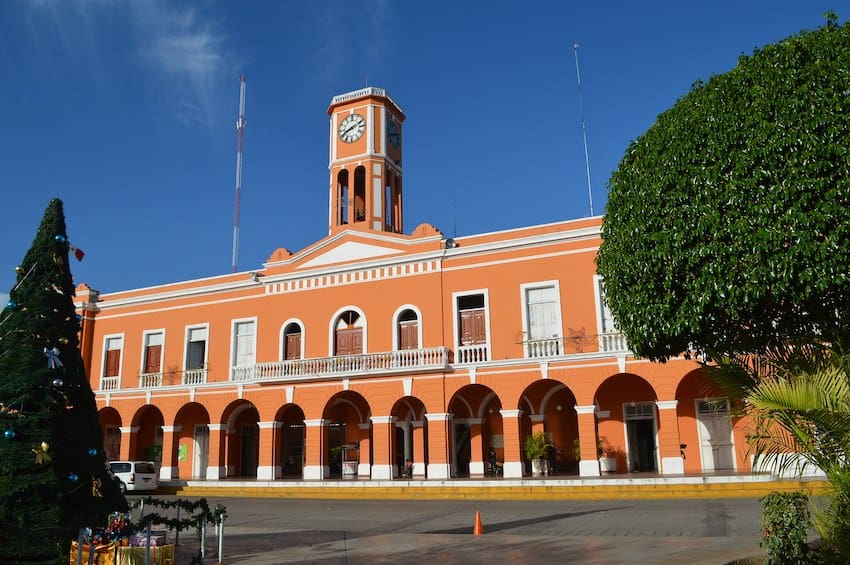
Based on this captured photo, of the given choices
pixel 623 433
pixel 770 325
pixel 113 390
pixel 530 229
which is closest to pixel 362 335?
pixel 530 229

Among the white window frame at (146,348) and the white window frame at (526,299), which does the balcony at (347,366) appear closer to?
the white window frame at (526,299)

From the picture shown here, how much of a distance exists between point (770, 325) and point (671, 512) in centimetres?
792

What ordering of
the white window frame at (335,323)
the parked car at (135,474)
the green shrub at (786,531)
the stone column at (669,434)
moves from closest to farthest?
the green shrub at (786,531)
the stone column at (669,434)
the parked car at (135,474)
the white window frame at (335,323)

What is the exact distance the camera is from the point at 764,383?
694 cm

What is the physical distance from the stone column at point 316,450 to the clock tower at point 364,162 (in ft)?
25.9

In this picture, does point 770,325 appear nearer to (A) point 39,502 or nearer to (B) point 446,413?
(A) point 39,502

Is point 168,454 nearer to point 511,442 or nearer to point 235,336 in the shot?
point 235,336

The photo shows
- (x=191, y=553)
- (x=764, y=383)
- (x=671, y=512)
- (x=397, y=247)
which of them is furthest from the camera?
(x=397, y=247)

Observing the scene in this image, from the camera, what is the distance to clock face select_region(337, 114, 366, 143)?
2897cm

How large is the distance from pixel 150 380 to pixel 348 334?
9.36 metres

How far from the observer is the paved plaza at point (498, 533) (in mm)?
9531

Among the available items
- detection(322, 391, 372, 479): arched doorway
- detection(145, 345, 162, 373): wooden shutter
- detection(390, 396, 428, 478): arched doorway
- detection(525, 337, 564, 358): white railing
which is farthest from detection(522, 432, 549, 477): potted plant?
detection(145, 345, 162, 373): wooden shutter

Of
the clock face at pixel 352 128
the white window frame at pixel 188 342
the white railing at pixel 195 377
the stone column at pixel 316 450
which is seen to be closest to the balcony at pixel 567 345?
the stone column at pixel 316 450

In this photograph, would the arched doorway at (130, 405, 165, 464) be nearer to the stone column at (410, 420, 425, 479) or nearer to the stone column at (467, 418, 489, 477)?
the stone column at (410, 420, 425, 479)
